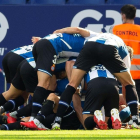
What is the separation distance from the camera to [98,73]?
6949 mm

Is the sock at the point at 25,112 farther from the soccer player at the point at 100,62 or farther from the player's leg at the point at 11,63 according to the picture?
the soccer player at the point at 100,62

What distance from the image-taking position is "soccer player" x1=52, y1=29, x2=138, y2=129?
696 cm

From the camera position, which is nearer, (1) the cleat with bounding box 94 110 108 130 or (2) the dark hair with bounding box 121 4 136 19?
(1) the cleat with bounding box 94 110 108 130

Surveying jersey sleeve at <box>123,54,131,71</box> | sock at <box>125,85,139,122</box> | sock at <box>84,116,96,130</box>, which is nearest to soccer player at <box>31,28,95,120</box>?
jersey sleeve at <box>123,54,131,71</box>

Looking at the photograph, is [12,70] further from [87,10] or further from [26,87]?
[87,10]

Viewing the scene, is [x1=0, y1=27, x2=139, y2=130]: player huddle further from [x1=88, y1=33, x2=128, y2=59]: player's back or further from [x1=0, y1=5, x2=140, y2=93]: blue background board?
[x1=0, y1=5, x2=140, y2=93]: blue background board

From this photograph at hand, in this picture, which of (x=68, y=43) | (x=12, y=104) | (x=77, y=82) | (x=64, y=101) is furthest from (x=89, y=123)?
(x=12, y=104)

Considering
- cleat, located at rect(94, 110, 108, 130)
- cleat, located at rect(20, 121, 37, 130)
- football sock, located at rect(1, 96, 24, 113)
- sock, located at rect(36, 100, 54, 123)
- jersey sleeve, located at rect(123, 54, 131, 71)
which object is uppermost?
jersey sleeve, located at rect(123, 54, 131, 71)

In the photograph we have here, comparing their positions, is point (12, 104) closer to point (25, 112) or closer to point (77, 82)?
point (25, 112)

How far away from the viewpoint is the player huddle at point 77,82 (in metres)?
6.79

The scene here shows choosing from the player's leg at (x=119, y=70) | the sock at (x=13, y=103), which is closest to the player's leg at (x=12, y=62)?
the sock at (x=13, y=103)

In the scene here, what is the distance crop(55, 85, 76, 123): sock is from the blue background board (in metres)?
3.41

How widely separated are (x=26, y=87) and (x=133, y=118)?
177 centimetres

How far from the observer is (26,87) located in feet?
26.6
